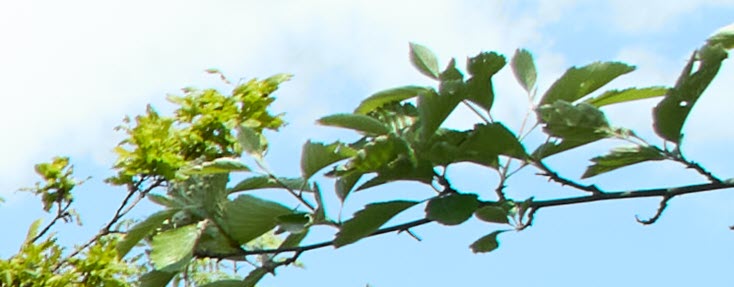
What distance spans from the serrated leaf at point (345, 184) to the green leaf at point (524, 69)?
173mm

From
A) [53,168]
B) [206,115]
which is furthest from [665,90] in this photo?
[53,168]

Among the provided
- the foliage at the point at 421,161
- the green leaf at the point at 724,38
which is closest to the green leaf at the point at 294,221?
the foliage at the point at 421,161

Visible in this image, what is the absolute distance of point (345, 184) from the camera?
3.22 ft

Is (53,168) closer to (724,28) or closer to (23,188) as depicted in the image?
(23,188)

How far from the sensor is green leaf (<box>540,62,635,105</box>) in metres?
0.95

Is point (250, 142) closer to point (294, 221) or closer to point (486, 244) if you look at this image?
point (294, 221)

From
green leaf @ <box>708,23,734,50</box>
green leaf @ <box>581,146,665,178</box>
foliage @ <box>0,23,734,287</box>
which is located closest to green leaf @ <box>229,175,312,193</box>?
foliage @ <box>0,23,734,287</box>

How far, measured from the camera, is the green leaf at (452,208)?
0.93 meters

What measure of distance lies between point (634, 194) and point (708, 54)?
0.52 feet

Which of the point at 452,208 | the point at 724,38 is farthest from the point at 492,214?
the point at 724,38

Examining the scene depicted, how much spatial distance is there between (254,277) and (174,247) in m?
0.08

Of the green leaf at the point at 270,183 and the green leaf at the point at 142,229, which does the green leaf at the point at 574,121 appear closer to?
the green leaf at the point at 270,183

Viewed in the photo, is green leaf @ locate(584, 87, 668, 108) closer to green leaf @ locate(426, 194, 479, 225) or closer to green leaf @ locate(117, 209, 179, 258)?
green leaf @ locate(426, 194, 479, 225)

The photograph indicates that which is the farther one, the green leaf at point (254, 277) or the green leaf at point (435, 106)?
the green leaf at point (254, 277)
